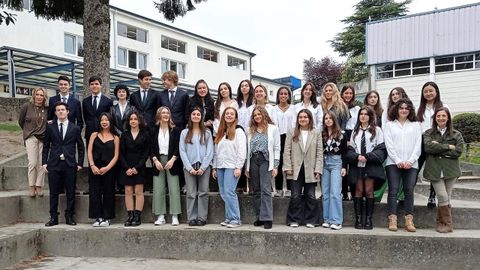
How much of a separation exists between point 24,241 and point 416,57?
19.9 metres

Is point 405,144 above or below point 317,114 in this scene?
below

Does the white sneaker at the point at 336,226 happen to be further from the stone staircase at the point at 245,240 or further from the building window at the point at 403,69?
the building window at the point at 403,69

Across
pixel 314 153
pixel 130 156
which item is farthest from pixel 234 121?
pixel 130 156

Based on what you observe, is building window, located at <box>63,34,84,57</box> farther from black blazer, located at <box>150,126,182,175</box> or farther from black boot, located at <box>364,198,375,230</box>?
black boot, located at <box>364,198,375,230</box>

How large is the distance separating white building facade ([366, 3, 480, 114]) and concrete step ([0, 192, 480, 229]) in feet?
51.3

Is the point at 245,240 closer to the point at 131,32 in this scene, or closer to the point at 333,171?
the point at 333,171

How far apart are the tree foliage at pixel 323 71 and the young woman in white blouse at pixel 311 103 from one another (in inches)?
1263

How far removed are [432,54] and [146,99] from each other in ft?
59.0

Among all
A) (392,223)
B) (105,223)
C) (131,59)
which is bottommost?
(105,223)

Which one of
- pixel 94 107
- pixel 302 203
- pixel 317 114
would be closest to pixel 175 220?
pixel 302 203

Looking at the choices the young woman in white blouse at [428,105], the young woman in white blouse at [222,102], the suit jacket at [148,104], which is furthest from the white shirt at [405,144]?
the suit jacket at [148,104]

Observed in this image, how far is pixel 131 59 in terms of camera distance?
1134 inches

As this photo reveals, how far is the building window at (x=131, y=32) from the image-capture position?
27.8m

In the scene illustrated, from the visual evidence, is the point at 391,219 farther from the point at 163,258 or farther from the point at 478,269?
the point at 163,258
